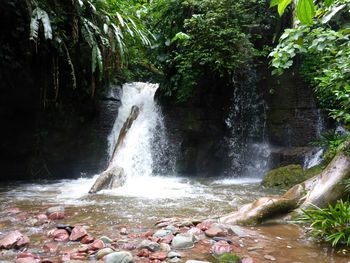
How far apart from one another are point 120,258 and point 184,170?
7613 millimetres

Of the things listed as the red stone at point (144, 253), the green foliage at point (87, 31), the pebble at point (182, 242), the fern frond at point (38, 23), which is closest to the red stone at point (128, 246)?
the red stone at point (144, 253)

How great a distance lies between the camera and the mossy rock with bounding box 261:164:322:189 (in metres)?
7.35

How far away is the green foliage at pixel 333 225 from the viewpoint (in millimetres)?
3238

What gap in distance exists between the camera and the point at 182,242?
3.28 metres

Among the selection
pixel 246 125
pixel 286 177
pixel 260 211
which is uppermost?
pixel 246 125

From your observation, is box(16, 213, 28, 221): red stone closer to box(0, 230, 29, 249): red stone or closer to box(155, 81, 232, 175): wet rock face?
box(0, 230, 29, 249): red stone

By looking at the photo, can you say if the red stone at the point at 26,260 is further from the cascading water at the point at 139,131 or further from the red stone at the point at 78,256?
the cascading water at the point at 139,131

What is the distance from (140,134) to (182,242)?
6.99 meters

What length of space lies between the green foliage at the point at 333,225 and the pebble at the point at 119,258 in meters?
1.92

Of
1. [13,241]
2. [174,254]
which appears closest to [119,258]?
[174,254]

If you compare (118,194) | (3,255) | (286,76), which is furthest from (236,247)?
(286,76)

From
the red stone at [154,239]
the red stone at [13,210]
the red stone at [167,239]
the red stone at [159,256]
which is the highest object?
the red stone at [167,239]

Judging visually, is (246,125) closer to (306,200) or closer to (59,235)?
(306,200)

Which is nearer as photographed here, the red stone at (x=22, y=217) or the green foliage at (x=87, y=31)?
the red stone at (x=22, y=217)
